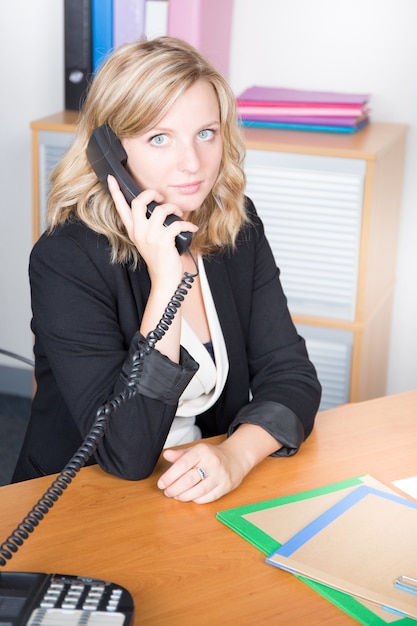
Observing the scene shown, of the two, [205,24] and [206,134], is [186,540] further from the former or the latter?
[205,24]

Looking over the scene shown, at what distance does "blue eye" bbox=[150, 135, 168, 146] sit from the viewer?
158 centimetres

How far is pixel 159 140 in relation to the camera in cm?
158

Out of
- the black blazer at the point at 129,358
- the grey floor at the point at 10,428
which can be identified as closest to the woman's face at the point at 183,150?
the black blazer at the point at 129,358

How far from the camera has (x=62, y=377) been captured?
1.51m

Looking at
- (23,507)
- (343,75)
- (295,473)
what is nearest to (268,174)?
(343,75)

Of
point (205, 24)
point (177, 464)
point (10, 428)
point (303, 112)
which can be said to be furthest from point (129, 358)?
point (10, 428)

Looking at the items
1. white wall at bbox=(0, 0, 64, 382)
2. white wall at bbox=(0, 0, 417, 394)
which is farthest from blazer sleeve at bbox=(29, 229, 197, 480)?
white wall at bbox=(0, 0, 64, 382)

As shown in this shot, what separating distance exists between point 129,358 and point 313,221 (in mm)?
1313

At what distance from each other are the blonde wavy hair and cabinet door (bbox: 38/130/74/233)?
1.04 meters

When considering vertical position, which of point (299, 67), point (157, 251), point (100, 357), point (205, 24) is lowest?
point (100, 357)

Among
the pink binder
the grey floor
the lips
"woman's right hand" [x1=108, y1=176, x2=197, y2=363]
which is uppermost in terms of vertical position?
the pink binder

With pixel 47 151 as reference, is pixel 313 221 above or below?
below

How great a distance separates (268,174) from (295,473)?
135 centimetres

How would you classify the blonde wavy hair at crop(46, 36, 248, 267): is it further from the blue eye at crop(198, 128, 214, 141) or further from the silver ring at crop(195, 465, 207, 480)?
the silver ring at crop(195, 465, 207, 480)
